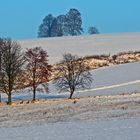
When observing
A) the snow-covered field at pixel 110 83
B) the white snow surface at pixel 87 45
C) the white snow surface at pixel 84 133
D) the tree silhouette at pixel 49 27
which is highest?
the tree silhouette at pixel 49 27

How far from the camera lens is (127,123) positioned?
17219 millimetres

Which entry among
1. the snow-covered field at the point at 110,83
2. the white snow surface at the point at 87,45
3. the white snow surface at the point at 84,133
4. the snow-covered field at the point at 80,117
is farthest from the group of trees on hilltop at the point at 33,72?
the white snow surface at the point at 84,133

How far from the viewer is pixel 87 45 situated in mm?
86250

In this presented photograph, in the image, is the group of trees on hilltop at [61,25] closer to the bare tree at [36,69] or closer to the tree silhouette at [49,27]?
the tree silhouette at [49,27]

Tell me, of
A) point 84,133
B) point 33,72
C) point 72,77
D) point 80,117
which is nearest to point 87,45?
point 72,77

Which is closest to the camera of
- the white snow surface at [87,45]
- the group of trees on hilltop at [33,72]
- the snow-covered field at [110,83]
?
the group of trees on hilltop at [33,72]

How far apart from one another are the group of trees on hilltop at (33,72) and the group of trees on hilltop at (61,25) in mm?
64381

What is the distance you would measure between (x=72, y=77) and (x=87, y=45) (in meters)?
31.9

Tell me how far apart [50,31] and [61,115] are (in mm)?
103319

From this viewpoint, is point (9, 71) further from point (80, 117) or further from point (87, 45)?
point (87, 45)

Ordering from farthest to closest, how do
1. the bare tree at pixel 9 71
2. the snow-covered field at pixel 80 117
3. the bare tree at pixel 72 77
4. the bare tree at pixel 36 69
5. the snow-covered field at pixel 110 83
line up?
the bare tree at pixel 72 77
the snow-covered field at pixel 110 83
the bare tree at pixel 36 69
the bare tree at pixel 9 71
the snow-covered field at pixel 80 117

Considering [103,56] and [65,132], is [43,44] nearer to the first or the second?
[103,56]

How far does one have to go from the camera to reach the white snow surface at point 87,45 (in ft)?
253

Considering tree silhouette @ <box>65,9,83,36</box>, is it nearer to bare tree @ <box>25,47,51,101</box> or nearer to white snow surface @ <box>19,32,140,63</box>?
white snow surface @ <box>19,32,140,63</box>
